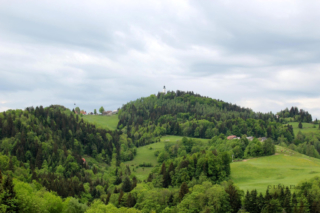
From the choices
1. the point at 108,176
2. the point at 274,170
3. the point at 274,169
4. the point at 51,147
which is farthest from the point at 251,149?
the point at 51,147

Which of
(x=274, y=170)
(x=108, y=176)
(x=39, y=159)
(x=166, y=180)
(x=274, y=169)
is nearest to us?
(x=274, y=170)

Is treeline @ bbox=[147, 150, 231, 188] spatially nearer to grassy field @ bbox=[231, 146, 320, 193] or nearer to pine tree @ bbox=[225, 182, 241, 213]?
grassy field @ bbox=[231, 146, 320, 193]

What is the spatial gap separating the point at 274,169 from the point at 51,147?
345 ft

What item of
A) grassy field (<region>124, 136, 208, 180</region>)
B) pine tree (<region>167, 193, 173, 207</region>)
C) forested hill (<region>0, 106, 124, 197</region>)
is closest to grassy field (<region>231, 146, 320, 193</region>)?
pine tree (<region>167, 193, 173, 207</region>)

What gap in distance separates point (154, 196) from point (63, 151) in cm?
8517

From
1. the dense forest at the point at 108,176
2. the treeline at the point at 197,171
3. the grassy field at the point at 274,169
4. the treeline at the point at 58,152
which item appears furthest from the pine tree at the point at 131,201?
the grassy field at the point at 274,169

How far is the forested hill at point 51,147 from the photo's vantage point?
Result: 109m

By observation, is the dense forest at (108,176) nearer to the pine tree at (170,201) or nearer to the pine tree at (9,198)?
Result: the pine tree at (170,201)

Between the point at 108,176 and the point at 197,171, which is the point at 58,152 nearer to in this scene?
the point at 108,176

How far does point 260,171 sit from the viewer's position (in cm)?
9919

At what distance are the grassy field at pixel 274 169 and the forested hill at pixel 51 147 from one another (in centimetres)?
5637

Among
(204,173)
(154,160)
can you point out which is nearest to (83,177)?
(154,160)

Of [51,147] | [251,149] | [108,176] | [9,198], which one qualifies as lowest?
[108,176]

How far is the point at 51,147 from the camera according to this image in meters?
147
